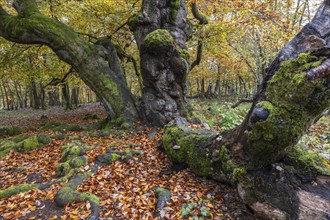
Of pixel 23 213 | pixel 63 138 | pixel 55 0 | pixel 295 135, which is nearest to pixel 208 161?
pixel 295 135

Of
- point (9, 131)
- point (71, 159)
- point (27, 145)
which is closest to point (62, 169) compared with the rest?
point (71, 159)

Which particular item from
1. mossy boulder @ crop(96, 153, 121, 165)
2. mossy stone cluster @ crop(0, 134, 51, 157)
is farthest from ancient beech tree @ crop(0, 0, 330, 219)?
mossy stone cluster @ crop(0, 134, 51, 157)

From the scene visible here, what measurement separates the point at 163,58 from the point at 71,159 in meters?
4.17

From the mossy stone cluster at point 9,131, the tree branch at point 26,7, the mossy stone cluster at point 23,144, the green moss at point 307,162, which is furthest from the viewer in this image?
the mossy stone cluster at point 9,131

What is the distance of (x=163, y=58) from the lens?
7.24m

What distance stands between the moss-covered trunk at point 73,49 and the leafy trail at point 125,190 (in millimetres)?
2625

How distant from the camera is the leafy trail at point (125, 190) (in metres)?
3.62

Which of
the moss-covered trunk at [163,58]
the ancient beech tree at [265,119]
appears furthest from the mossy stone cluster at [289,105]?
the moss-covered trunk at [163,58]

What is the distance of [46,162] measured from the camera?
572cm

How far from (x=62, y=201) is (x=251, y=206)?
10.4 feet

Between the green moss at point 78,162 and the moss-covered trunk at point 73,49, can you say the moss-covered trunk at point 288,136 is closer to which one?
the green moss at point 78,162

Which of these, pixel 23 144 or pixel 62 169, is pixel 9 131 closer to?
pixel 23 144

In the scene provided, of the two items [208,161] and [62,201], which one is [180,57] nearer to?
[208,161]

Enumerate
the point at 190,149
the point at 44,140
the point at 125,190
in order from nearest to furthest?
the point at 125,190, the point at 190,149, the point at 44,140
